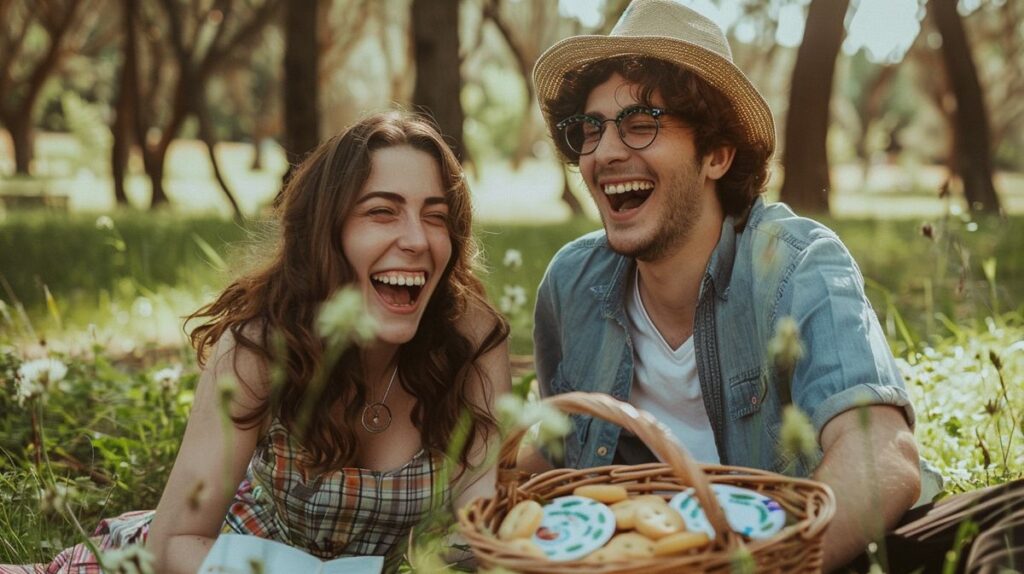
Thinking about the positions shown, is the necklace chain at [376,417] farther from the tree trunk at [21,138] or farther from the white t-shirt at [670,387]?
the tree trunk at [21,138]

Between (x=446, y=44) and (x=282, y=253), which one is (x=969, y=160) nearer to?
(x=446, y=44)

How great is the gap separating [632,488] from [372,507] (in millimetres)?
908

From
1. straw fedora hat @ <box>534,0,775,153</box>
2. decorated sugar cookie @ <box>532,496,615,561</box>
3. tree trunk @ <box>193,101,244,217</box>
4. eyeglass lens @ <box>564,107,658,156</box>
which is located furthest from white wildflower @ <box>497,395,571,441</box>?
tree trunk @ <box>193,101,244,217</box>

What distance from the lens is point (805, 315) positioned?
9.21 feet

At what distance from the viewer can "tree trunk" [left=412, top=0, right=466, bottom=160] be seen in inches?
328

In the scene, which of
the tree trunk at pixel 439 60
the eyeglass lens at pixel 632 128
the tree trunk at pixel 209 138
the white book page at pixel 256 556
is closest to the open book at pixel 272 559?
the white book page at pixel 256 556

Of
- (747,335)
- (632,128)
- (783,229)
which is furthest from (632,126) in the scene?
(747,335)

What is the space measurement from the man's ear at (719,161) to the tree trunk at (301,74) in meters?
6.65

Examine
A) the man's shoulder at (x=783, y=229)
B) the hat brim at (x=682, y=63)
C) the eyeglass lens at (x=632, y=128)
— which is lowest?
the man's shoulder at (x=783, y=229)

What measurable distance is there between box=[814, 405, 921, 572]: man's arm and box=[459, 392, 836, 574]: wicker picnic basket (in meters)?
0.25

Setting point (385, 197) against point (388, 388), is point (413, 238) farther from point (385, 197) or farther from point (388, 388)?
point (388, 388)

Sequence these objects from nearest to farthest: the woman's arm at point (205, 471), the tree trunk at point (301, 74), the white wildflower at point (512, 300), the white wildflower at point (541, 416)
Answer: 1. the white wildflower at point (541, 416)
2. the woman's arm at point (205, 471)
3. the white wildflower at point (512, 300)
4. the tree trunk at point (301, 74)

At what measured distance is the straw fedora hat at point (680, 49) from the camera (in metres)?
3.20

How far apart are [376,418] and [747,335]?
1.07 meters
